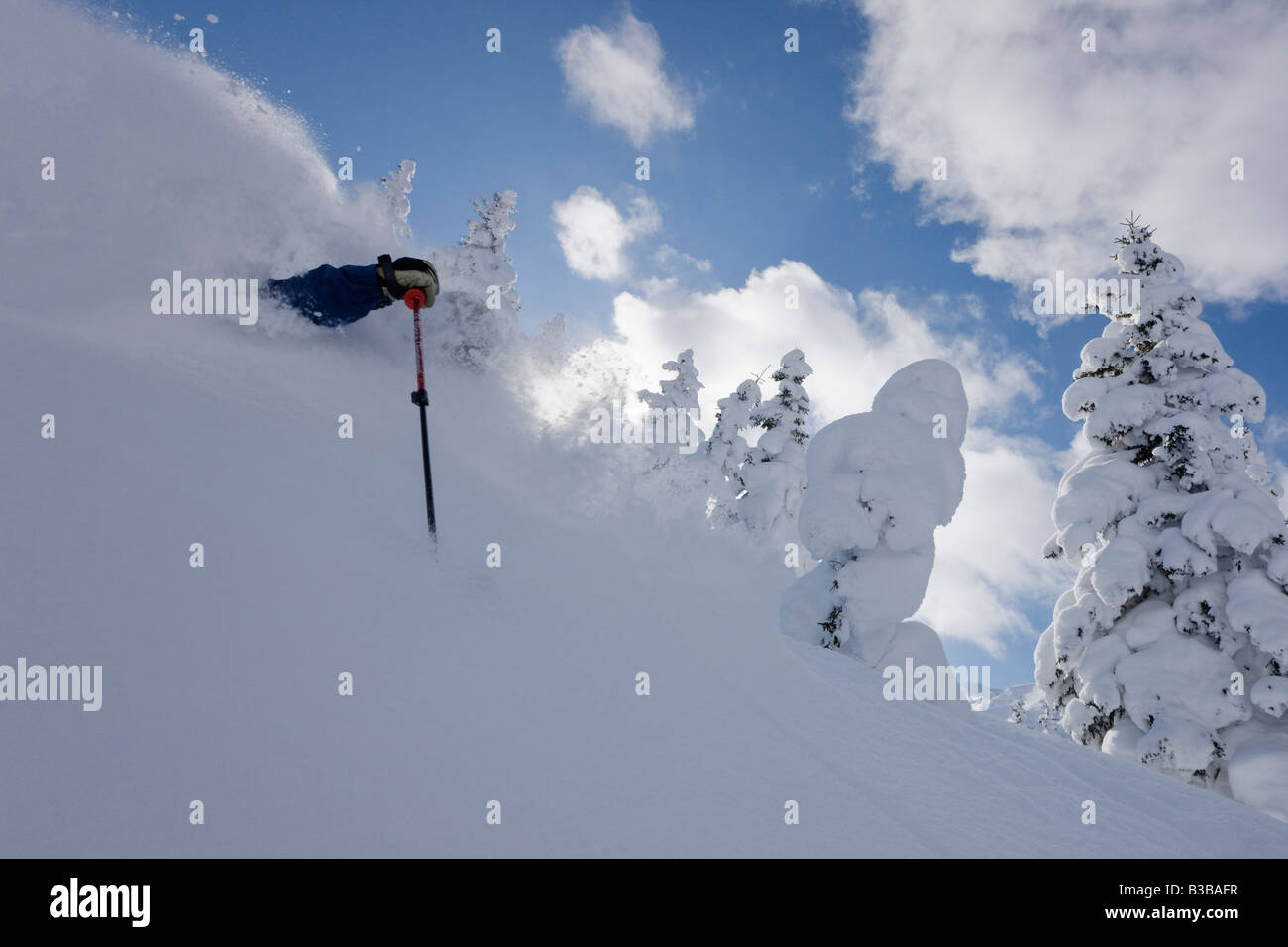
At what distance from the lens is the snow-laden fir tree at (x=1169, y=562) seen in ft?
33.1

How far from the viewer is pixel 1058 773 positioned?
4109 millimetres

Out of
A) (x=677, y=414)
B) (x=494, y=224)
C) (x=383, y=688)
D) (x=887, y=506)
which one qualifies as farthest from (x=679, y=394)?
(x=383, y=688)

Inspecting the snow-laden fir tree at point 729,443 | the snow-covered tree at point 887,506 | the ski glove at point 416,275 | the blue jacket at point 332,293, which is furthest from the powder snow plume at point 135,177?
the snow-laden fir tree at point 729,443

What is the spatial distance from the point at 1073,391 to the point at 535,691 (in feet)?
49.1

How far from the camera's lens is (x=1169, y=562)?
35.6ft

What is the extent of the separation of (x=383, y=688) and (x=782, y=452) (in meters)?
20.2

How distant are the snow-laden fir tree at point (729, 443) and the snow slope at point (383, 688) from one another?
17689mm

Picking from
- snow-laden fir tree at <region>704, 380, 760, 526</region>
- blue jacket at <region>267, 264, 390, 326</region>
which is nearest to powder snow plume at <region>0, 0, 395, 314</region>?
blue jacket at <region>267, 264, 390, 326</region>

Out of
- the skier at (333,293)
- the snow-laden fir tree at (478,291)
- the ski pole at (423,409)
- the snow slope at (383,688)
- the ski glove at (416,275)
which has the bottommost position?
the snow slope at (383,688)

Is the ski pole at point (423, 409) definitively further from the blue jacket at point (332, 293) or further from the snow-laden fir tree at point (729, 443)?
the snow-laden fir tree at point (729, 443)

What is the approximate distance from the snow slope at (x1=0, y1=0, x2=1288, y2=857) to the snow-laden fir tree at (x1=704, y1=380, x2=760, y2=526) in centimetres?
1769

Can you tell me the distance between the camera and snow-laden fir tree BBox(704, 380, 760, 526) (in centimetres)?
2509

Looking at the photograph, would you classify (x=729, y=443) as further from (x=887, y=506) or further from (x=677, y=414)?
(x=887, y=506)

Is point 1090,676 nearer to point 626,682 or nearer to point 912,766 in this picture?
point 912,766
